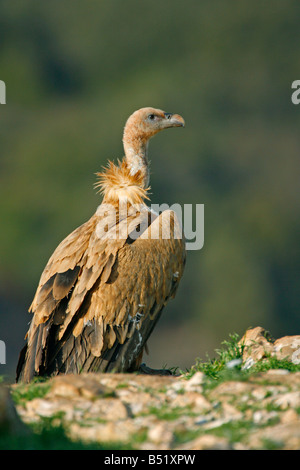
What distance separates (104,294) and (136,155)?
6.58ft

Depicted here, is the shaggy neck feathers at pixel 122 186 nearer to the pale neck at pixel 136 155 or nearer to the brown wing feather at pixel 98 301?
the pale neck at pixel 136 155

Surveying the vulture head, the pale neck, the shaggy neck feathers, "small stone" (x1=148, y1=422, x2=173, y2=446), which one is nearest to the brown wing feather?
the shaggy neck feathers

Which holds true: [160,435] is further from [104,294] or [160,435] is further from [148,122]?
[148,122]

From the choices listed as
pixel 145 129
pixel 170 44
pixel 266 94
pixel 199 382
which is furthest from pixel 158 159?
pixel 199 382

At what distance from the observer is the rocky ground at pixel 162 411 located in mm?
4523

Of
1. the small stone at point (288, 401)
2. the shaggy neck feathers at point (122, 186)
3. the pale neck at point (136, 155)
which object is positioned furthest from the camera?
the pale neck at point (136, 155)

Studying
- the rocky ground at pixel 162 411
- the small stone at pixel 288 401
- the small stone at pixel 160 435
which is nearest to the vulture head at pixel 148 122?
the rocky ground at pixel 162 411

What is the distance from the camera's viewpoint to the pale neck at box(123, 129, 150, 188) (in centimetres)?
851

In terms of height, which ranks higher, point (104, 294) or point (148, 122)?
point (148, 122)

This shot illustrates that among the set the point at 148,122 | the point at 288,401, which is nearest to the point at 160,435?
the point at 288,401

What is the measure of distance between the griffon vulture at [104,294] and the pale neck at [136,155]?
899 millimetres

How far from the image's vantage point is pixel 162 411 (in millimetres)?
5004

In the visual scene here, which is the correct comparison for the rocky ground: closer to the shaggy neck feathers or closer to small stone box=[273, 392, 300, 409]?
small stone box=[273, 392, 300, 409]

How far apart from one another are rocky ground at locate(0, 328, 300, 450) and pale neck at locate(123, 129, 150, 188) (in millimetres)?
3125
